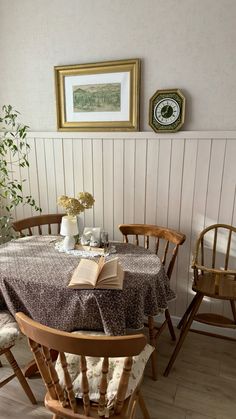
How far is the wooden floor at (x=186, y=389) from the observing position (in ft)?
5.46

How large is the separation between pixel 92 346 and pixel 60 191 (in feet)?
5.86

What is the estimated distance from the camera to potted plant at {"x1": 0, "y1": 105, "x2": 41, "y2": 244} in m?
Answer: 2.60

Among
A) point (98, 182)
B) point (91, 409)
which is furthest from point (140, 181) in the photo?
point (91, 409)

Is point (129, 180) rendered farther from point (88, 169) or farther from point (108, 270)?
point (108, 270)

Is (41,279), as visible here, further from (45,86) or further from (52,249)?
(45,86)

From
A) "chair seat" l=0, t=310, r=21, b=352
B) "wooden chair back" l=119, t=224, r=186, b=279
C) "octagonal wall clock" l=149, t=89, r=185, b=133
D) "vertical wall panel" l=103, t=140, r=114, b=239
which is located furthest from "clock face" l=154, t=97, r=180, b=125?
"chair seat" l=0, t=310, r=21, b=352

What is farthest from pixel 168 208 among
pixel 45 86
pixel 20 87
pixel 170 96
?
pixel 20 87

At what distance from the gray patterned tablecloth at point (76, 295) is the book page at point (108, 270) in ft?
0.24

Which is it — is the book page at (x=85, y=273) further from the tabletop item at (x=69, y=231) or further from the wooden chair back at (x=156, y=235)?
the wooden chair back at (x=156, y=235)

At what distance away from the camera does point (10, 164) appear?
9.01 feet

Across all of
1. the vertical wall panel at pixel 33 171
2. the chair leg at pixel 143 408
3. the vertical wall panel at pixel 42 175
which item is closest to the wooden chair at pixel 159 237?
the chair leg at pixel 143 408

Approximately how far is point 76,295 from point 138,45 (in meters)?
A: 1.71

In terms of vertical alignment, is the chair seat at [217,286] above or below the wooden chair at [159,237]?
below

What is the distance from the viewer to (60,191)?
259cm
